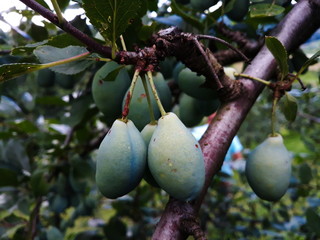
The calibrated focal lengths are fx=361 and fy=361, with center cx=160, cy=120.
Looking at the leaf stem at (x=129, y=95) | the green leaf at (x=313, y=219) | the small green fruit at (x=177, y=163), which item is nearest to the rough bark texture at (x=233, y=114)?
the small green fruit at (x=177, y=163)

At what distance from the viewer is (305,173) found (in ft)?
5.27

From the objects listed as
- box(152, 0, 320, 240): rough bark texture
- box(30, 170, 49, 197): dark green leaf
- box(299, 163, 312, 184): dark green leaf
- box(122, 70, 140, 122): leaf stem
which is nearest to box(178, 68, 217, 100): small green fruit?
box(152, 0, 320, 240): rough bark texture

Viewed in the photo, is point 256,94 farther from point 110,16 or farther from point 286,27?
point 110,16

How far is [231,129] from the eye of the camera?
70 centimetres

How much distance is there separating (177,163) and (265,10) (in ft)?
1.35

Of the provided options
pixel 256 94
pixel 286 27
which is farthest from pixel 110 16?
pixel 286 27

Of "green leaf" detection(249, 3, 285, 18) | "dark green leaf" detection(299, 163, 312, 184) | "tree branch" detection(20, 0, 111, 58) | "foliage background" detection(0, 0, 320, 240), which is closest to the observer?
"tree branch" detection(20, 0, 111, 58)

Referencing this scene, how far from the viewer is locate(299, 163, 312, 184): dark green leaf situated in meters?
1.60

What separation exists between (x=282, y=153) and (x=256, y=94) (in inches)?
5.4

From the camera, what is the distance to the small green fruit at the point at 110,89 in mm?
765

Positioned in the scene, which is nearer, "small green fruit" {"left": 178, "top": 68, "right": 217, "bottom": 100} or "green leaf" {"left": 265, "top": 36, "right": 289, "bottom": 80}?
"green leaf" {"left": 265, "top": 36, "right": 289, "bottom": 80}

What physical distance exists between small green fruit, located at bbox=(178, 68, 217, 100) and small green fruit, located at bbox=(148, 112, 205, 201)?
293 mm

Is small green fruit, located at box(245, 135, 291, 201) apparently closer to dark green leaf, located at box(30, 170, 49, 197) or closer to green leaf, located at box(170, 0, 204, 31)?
green leaf, located at box(170, 0, 204, 31)

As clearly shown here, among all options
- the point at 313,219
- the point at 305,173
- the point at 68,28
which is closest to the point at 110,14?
the point at 68,28
